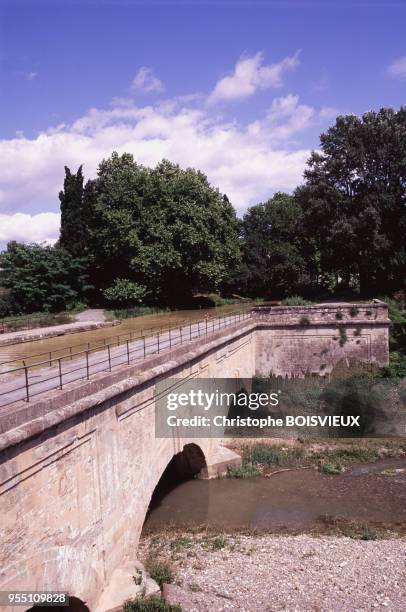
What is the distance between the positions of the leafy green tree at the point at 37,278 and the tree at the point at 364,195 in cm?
1559

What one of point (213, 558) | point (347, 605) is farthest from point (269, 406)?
point (347, 605)

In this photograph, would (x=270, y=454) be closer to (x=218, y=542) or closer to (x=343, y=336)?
(x=218, y=542)

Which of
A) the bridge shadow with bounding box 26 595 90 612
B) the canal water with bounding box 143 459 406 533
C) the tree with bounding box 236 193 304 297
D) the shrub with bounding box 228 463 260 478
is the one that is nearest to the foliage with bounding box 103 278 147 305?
the tree with bounding box 236 193 304 297

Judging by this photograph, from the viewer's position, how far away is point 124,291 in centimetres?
2847

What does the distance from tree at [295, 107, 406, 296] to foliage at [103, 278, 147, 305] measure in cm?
1169

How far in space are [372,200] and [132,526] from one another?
25.0 m

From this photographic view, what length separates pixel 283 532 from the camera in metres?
12.1

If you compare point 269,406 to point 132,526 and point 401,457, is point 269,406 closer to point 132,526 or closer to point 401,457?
point 401,457

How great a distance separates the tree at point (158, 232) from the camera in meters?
28.8

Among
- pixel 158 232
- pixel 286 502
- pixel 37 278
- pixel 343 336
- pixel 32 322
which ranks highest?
pixel 158 232

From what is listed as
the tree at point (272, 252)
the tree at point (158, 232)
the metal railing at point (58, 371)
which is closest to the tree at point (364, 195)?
the tree at point (158, 232)

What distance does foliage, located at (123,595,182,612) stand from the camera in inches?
326

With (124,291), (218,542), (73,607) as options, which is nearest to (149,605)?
(73,607)

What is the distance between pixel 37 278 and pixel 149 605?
21.6m
